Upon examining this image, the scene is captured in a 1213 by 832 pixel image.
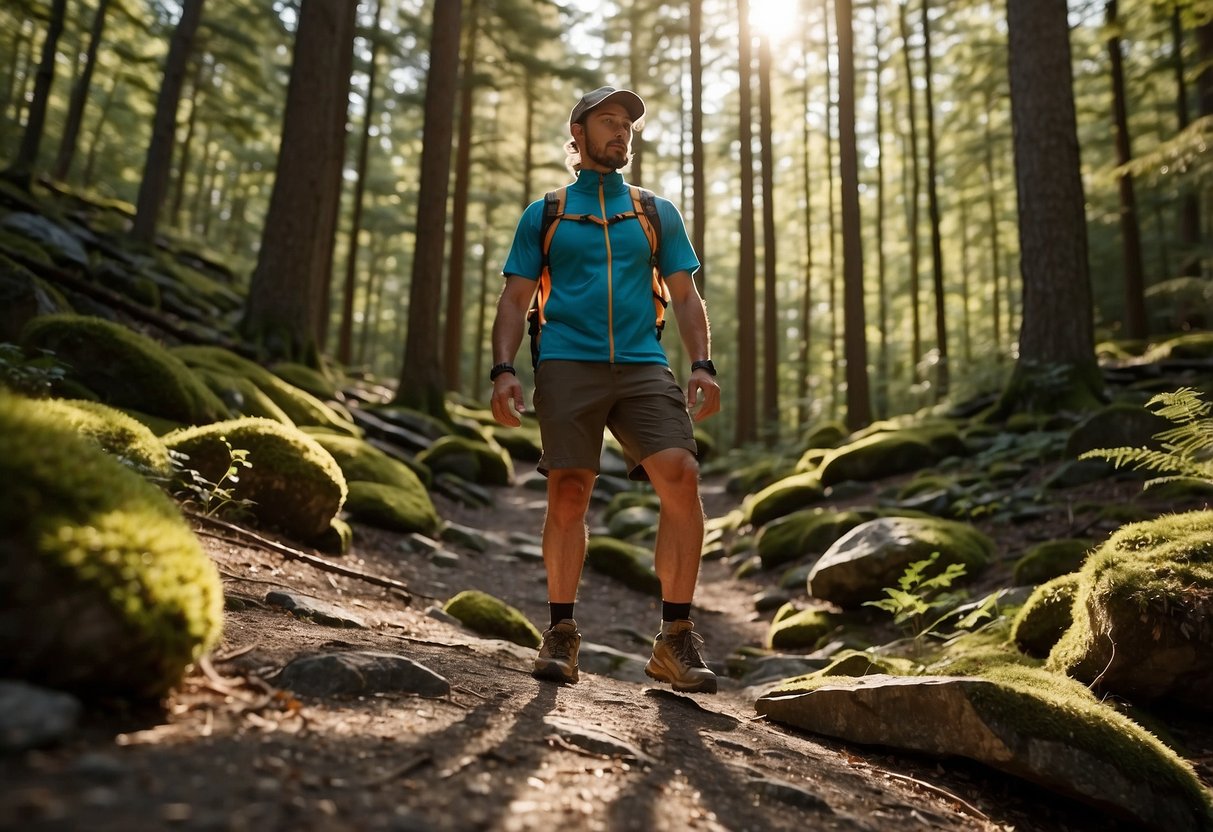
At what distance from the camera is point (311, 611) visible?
13.3 feet

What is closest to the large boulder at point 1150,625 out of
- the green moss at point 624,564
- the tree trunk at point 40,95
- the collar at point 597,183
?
the collar at point 597,183

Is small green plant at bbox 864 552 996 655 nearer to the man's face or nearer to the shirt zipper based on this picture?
the shirt zipper

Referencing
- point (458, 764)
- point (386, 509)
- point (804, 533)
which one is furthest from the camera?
point (804, 533)

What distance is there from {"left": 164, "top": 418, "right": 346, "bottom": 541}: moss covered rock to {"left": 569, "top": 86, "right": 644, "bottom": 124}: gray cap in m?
3.37

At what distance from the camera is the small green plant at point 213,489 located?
16.5 feet

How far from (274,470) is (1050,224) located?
346 inches

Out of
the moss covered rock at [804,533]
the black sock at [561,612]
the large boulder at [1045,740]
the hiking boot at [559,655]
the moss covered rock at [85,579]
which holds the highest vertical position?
the moss covered rock at [804,533]

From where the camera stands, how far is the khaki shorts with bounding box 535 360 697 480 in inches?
142

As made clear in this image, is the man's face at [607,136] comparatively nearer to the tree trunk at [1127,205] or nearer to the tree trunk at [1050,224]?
the tree trunk at [1050,224]

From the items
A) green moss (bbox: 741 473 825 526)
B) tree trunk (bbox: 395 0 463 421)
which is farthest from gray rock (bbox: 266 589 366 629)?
tree trunk (bbox: 395 0 463 421)

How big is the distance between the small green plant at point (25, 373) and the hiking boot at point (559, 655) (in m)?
3.30

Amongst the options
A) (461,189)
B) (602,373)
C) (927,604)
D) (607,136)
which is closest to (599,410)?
(602,373)

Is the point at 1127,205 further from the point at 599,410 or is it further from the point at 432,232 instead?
the point at 599,410

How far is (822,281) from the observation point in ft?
100
